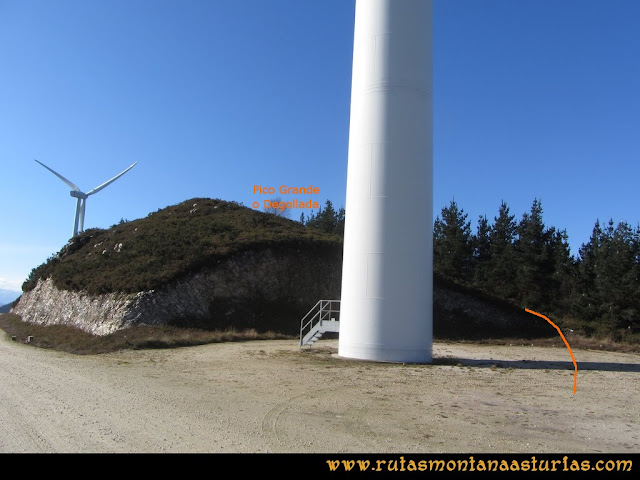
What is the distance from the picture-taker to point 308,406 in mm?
12023

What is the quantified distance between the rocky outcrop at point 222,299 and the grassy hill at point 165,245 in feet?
2.96

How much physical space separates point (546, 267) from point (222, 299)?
38.5 meters

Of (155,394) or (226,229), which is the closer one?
(155,394)

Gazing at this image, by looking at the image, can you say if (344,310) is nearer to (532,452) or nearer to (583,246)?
(532,452)

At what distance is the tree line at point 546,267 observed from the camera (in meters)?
48.2

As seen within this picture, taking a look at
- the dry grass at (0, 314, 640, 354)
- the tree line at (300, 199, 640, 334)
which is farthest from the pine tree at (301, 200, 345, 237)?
the dry grass at (0, 314, 640, 354)

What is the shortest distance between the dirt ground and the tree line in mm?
30891

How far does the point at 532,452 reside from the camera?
831 cm

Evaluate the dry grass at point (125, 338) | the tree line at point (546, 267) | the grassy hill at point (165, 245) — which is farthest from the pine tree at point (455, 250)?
the dry grass at point (125, 338)

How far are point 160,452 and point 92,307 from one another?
30.4 metres

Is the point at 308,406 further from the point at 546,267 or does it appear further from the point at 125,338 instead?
the point at 546,267

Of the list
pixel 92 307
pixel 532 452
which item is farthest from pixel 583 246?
pixel 532 452

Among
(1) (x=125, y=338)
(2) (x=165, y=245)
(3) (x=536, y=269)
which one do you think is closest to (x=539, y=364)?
(1) (x=125, y=338)
